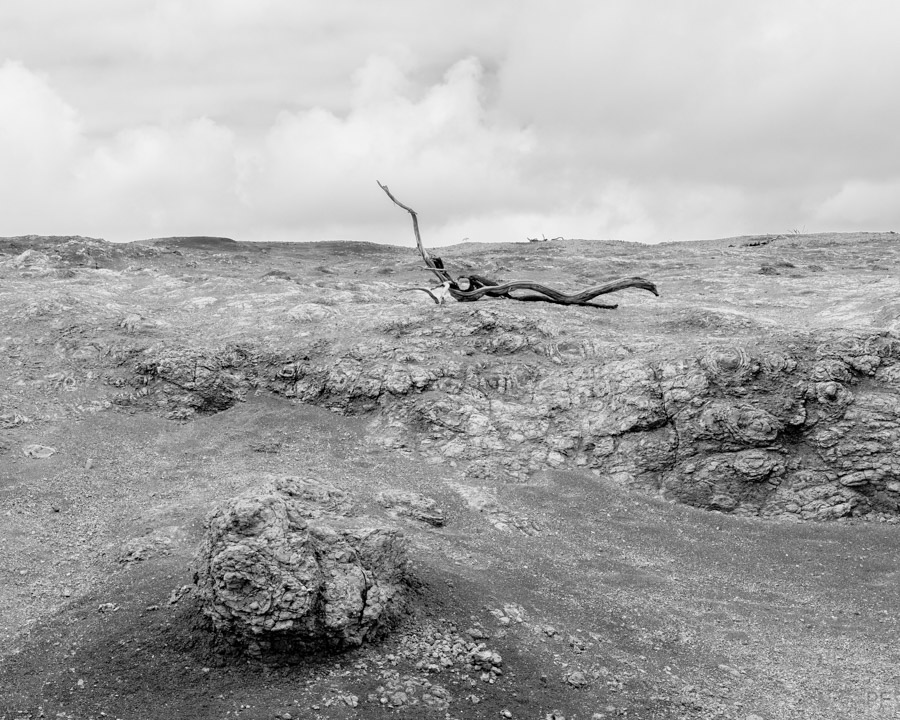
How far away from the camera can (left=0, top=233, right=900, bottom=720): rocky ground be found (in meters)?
16.4

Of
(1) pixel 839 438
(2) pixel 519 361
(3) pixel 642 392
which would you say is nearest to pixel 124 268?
(2) pixel 519 361

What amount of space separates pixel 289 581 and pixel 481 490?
42.1 feet

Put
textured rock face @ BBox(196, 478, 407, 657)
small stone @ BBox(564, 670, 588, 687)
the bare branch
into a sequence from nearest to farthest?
textured rock face @ BBox(196, 478, 407, 657), small stone @ BBox(564, 670, 588, 687), the bare branch

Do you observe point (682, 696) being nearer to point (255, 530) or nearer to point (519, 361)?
point (255, 530)

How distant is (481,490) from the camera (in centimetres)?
2805

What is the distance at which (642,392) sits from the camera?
32094 mm

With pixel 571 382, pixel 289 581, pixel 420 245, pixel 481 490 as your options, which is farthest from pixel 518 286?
pixel 289 581

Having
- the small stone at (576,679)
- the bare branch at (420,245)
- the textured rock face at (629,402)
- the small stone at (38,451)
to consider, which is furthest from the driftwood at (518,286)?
the small stone at (576,679)

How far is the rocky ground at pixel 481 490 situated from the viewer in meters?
16.4

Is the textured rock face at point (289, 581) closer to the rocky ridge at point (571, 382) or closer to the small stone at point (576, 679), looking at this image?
the small stone at point (576, 679)

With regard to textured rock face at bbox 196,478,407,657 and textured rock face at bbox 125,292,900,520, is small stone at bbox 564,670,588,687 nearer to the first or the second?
textured rock face at bbox 196,478,407,657

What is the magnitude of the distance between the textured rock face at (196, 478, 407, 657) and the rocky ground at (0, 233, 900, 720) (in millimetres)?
563

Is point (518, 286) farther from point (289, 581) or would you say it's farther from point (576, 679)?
point (289, 581)

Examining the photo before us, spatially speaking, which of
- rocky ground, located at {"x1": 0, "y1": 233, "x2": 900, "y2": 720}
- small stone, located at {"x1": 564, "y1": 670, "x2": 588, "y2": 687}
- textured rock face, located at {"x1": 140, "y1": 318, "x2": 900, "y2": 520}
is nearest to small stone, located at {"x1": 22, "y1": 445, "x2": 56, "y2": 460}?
rocky ground, located at {"x1": 0, "y1": 233, "x2": 900, "y2": 720}
